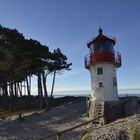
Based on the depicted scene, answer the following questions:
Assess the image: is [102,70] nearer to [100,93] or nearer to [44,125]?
[100,93]

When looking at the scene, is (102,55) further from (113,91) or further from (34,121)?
(34,121)

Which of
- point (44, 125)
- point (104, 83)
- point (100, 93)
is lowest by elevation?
point (44, 125)

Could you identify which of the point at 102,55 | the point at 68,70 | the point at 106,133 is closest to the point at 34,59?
the point at 68,70

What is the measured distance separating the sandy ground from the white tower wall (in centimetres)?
308

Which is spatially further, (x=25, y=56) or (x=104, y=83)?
(x=25, y=56)

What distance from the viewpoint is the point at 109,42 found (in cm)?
2931

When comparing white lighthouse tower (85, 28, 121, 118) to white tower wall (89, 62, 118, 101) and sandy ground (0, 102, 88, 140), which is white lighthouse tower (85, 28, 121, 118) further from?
sandy ground (0, 102, 88, 140)

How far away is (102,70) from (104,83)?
4.22 ft

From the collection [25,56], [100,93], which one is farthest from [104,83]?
[25,56]

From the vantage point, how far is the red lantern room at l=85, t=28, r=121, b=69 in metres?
28.9

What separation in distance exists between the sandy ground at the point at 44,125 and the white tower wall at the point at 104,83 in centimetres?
308

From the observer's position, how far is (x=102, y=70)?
1169 inches

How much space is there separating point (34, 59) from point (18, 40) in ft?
11.6

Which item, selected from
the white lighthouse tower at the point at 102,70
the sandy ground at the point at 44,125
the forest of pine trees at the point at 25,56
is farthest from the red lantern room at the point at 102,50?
the forest of pine trees at the point at 25,56
